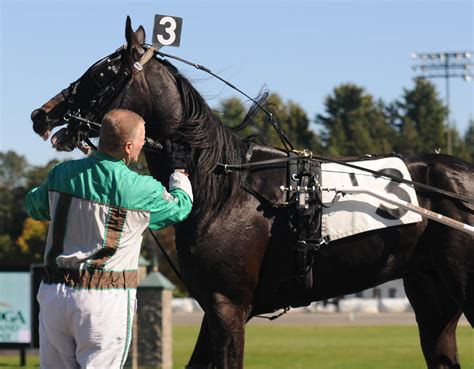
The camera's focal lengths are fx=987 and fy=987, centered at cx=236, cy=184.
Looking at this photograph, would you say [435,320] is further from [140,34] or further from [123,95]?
Result: [140,34]

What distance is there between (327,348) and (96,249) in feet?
55.1

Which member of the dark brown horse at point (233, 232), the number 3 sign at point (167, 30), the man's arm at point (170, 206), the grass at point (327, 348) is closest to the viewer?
the man's arm at point (170, 206)

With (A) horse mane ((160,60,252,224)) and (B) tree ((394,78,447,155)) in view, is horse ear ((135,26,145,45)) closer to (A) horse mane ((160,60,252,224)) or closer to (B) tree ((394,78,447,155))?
(A) horse mane ((160,60,252,224))

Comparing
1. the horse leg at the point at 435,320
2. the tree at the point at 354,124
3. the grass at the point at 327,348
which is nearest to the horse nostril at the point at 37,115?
the horse leg at the point at 435,320

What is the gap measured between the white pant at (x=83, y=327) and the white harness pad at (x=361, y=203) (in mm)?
1956

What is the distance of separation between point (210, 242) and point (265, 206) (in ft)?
1.44

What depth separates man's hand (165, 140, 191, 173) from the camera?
599cm

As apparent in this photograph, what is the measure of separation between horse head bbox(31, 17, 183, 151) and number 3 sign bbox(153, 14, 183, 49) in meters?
0.19

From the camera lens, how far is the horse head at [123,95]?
610cm

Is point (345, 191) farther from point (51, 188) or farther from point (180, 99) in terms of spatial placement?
point (51, 188)

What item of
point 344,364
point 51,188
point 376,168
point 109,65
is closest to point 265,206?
point 376,168

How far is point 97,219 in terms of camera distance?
4609 millimetres

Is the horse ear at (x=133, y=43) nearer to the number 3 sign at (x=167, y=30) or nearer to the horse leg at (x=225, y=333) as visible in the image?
the number 3 sign at (x=167, y=30)

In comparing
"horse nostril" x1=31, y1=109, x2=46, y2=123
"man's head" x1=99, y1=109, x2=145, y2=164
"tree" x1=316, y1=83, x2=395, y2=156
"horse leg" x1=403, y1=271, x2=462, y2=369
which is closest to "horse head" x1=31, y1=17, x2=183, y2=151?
"horse nostril" x1=31, y1=109, x2=46, y2=123
